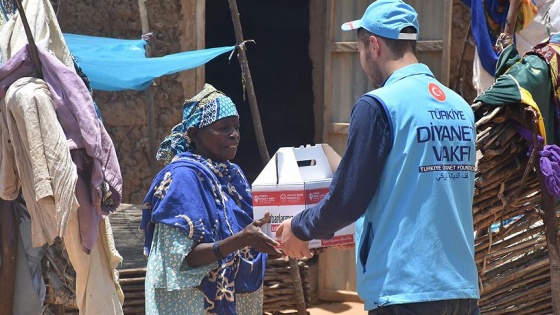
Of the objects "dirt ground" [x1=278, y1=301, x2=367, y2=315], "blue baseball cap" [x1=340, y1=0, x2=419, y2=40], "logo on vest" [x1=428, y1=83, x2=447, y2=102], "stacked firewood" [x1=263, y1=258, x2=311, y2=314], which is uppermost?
"blue baseball cap" [x1=340, y1=0, x2=419, y2=40]

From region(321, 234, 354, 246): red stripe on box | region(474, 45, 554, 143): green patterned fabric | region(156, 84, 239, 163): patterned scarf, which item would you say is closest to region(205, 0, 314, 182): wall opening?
region(474, 45, 554, 143): green patterned fabric

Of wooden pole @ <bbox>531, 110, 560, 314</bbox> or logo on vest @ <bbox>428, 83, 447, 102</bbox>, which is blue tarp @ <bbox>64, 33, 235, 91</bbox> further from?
logo on vest @ <bbox>428, 83, 447, 102</bbox>

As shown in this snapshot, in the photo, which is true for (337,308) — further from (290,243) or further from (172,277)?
(290,243)

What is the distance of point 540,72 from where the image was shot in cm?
443

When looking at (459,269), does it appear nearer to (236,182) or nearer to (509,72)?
(236,182)

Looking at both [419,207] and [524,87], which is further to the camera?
[524,87]

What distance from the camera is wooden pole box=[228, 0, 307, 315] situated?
5.82 metres

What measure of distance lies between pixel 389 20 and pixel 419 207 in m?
0.62

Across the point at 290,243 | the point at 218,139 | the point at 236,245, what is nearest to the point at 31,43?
the point at 218,139

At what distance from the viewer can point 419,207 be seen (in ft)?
9.78

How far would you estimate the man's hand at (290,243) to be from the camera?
3.34 metres

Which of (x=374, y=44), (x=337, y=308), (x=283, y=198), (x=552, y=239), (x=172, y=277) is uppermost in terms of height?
(x=374, y=44)

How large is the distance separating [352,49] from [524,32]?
172cm

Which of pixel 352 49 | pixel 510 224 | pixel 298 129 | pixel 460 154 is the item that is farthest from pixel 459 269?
pixel 298 129
